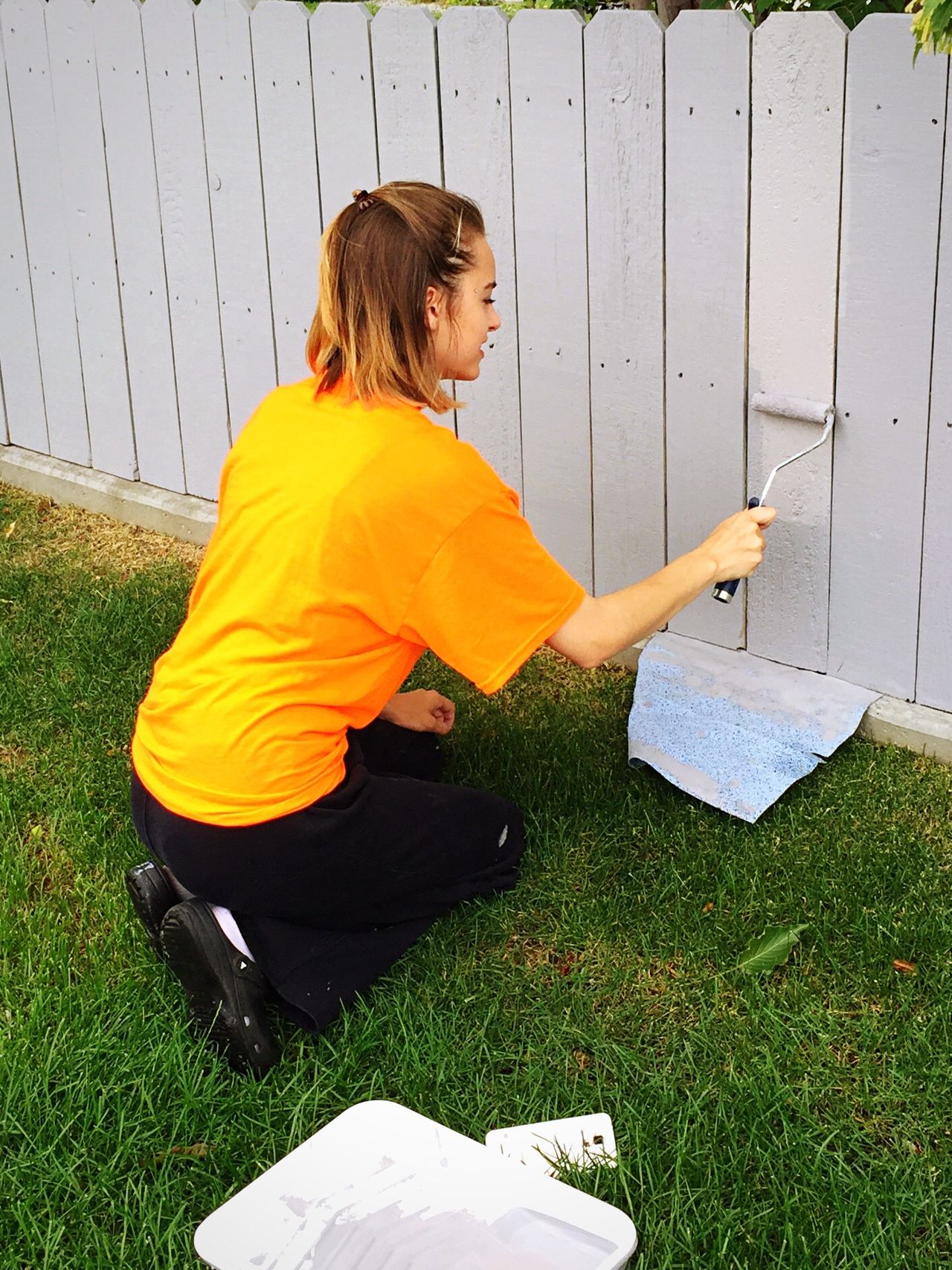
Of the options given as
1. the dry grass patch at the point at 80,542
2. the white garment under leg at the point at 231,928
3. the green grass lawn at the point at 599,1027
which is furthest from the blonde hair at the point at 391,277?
the dry grass patch at the point at 80,542

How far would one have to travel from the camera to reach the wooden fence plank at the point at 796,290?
9.88 ft

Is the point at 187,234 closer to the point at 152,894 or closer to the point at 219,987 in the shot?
the point at 152,894

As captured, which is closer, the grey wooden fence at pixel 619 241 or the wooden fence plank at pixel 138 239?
the grey wooden fence at pixel 619 241

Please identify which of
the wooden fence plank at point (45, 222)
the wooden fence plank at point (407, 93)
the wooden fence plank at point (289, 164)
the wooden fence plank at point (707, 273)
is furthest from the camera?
the wooden fence plank at point (45, 222)

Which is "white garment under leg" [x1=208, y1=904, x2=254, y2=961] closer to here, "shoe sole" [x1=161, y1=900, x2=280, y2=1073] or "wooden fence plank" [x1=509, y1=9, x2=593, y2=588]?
"shoe sole" [x1=161, y1=900, x2=280, y2=1073]

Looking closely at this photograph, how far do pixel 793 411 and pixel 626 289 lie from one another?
1.69 feet

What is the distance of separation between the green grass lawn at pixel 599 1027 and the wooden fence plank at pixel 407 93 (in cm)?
142

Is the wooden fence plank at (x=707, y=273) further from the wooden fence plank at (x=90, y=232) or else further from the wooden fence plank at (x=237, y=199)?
the wooden fence plank at (x=90, y=232)

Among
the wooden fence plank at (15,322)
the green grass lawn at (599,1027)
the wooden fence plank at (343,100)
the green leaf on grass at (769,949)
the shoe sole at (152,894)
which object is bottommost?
the green grass lawn at (599,1027)

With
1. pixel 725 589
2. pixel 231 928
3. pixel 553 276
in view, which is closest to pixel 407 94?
pixel 553 276

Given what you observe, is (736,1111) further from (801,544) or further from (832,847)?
(801,544)

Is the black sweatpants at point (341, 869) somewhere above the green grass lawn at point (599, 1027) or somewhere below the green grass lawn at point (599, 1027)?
above

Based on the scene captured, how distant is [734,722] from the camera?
3.36m

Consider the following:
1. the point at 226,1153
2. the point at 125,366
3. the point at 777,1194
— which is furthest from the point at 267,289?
the point at 777,1194
